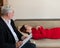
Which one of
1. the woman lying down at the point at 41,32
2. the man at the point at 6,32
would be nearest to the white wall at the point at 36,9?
the woman lying down at the point at 41,32

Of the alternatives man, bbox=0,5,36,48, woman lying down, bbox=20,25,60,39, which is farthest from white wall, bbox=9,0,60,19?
man, bbox=0,5,36,48

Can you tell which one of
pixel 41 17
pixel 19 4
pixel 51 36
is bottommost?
pixel 51 36

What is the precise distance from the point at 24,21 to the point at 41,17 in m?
0.39

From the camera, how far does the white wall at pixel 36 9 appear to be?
394 centimetres

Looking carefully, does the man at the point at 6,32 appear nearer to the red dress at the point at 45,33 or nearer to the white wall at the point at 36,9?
the red dress at the point at 45,33

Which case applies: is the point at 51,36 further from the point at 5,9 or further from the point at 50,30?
the point at 5,9

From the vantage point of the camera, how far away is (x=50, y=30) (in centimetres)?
363

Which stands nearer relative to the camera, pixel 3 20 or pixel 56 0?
pixel 3 20

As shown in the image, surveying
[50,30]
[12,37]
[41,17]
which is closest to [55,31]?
[50,30]

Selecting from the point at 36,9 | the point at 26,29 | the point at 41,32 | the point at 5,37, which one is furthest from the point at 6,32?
the point at 36,9

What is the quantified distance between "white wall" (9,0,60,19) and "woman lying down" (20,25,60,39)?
0.42m

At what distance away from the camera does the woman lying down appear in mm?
3447

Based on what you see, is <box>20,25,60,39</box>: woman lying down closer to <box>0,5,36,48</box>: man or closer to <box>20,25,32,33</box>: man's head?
<box>20,25,32,33</box>: man's head

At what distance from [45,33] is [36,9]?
72 centimetres
